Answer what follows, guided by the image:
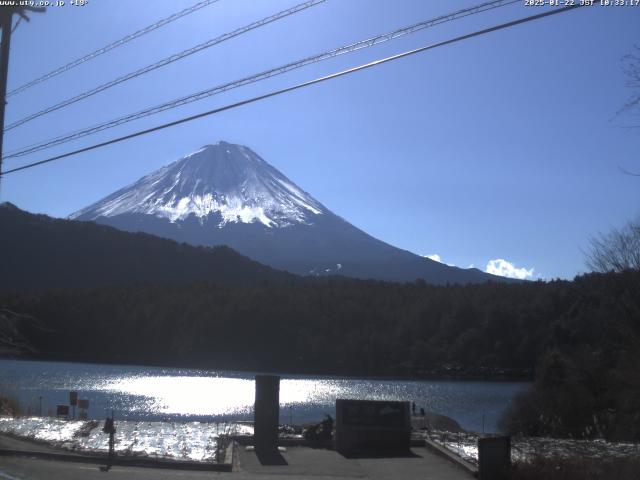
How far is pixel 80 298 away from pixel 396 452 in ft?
275

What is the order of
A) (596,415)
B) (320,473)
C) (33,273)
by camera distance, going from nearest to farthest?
1. (320,473)
2. (596,415)
3. (33,273)

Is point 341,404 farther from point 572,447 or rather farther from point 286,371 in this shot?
point 286,371

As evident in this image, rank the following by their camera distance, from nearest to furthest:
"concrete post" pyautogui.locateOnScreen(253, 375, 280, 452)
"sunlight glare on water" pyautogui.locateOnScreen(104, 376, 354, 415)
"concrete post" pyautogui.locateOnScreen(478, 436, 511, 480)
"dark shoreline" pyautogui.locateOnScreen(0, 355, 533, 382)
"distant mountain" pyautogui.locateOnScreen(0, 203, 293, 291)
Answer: "concrete post" pyautogui.locateOnScreen(478, 436, 511, 480) < "concrete post" pyautogui.locateOnScreen(253, 375, 280, 452) < "sunlight glare on water" pyautogui.locateOnScreen(104, 376, 354, 415) < "dark shoreline" pyautogui.locateOnScreen(0, 355, 533, 382) < "distant mountain" pyautogui.locateOnScreen(0, 203, 293, 291)

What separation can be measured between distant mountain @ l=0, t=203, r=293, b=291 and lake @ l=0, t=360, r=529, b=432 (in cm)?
3988

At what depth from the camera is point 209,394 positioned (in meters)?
53.8

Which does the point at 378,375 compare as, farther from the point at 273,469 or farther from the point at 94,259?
the point at 273,469

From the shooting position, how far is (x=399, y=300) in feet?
343

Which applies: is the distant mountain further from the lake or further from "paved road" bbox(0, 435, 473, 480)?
"paved road" bbox(0, 435, 473, 480)

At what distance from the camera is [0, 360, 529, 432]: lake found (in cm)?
3979

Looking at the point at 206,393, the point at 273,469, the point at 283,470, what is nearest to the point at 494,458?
the point at 283,470

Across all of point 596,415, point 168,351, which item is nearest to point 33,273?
point 168,351

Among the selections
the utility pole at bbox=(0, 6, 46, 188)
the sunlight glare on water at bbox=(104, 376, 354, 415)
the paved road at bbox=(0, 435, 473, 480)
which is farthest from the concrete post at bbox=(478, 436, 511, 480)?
the sunlight glare on water at bbox=(104, 376, 354, 415)

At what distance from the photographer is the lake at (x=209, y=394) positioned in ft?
131

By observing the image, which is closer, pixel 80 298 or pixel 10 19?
pixel 10 19
